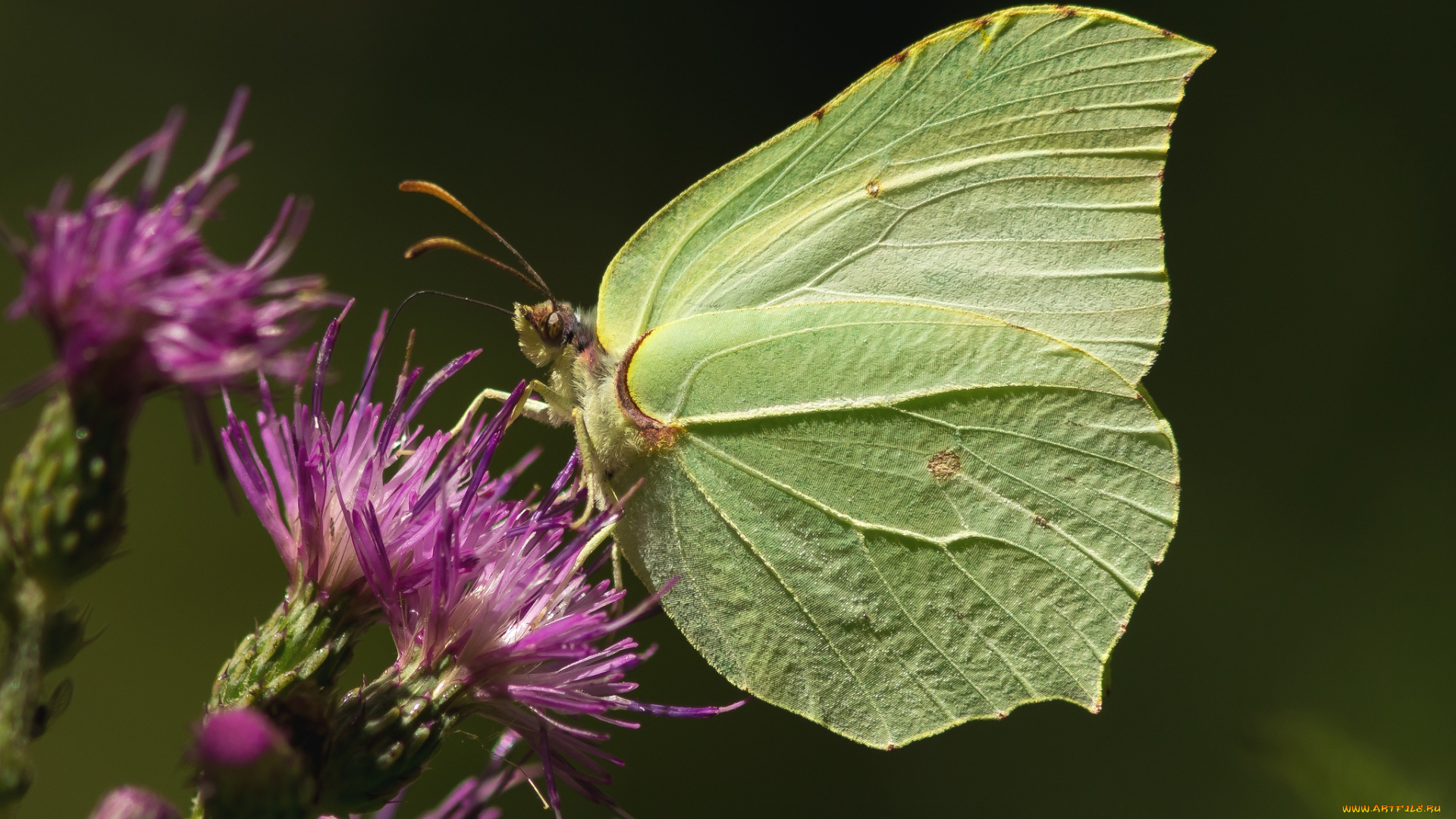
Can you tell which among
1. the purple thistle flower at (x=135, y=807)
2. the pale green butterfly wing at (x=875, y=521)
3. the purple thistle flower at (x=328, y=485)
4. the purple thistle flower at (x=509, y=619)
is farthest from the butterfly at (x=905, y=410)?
the purple thistle flower at (x=135, y=807)

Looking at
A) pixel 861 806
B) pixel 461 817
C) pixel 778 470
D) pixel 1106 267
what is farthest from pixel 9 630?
pixel 861 806

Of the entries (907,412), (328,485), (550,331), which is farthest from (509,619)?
(907,412)

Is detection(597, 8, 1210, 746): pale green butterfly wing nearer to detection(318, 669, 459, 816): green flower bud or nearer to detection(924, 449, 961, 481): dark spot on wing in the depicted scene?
detection(924, 449, 961, 481): dark spot on wing

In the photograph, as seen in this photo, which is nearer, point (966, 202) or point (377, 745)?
point (377, 745)

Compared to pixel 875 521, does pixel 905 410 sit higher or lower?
higher

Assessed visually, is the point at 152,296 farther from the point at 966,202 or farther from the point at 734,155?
the point at 734,155

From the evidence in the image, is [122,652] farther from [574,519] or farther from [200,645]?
[574,519]
